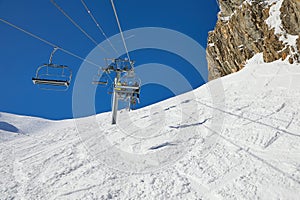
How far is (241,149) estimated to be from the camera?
6645mm

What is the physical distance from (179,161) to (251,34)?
2660 centimetres

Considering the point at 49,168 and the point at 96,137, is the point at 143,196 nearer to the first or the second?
the point at 49,168

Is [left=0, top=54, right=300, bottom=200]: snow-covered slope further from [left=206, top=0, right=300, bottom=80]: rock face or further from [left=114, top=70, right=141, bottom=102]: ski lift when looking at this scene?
[left=206, top=0, right=300, bottom=80]: rock face

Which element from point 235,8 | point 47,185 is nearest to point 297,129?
point 47,185

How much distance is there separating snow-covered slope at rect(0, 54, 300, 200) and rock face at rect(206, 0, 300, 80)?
13422 millimetres

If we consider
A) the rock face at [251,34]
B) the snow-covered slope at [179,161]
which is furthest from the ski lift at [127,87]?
the rock face at [251,34]

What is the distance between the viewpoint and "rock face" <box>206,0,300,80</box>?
2131 centimetres

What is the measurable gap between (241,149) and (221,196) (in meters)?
2.52

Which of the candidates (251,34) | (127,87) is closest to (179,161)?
(127,87)

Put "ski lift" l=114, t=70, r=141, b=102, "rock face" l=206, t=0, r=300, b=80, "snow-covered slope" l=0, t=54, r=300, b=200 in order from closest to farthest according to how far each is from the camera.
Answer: "snow-covered slope" l=0, t=54, r=300, b=200
"ski lift" l=114, t=70, r=141, b=102
"rock face" l=206, t=0, r=300, b=80

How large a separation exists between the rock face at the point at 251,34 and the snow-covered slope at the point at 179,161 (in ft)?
44.0

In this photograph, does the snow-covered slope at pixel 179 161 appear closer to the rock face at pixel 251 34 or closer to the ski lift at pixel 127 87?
the ski lift at pixel 127 87

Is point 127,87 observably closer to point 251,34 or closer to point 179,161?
point 179,161

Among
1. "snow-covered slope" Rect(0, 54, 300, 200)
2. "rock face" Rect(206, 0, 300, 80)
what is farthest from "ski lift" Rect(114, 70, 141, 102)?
"rock face" Rect(206, 0, 300, 80)
